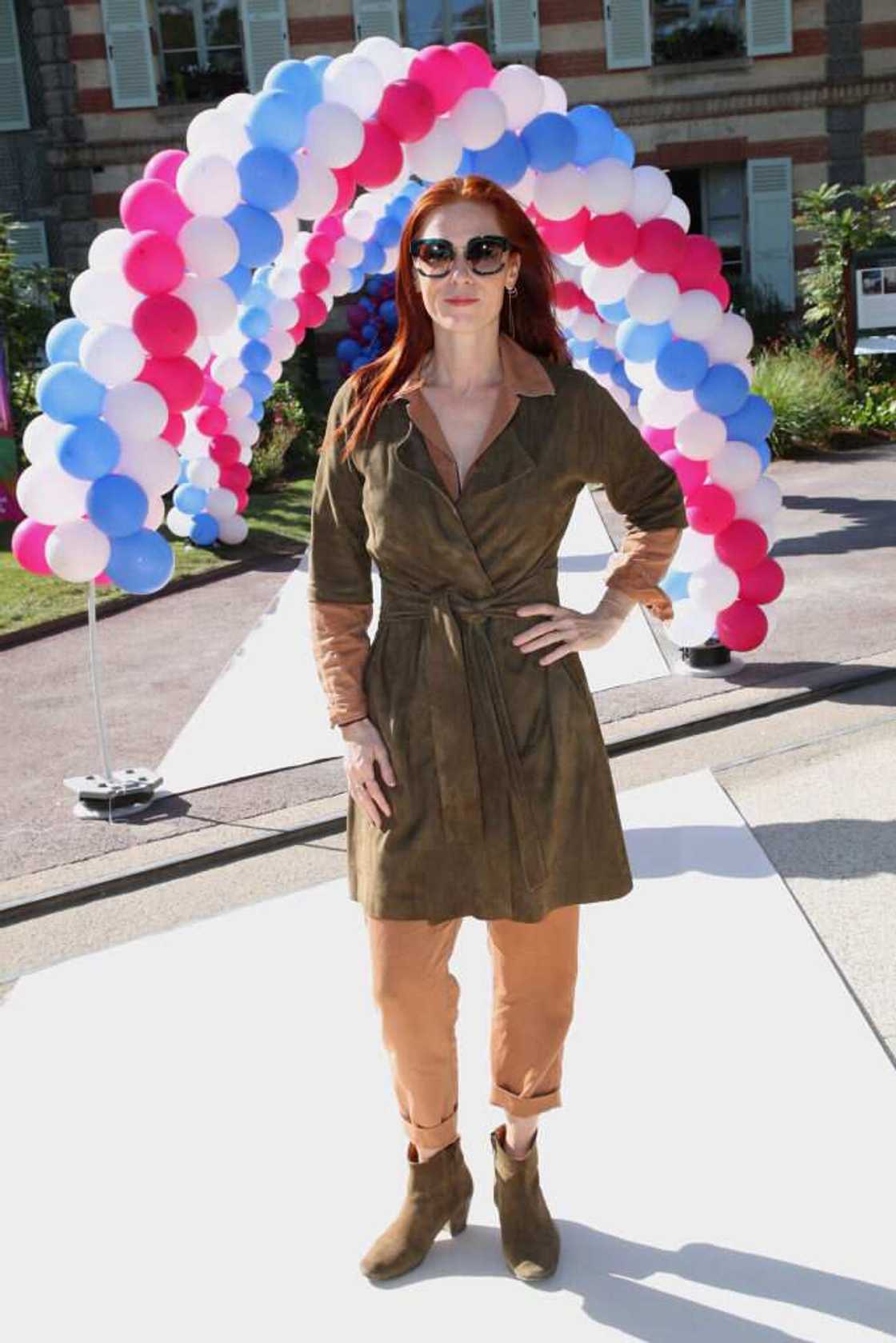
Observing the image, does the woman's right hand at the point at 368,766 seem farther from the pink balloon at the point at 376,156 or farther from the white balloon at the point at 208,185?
the pink balloon at the point at 376,156

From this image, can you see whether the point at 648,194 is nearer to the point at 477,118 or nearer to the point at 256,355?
the point at 477,118

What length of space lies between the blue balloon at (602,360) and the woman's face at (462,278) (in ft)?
30.3

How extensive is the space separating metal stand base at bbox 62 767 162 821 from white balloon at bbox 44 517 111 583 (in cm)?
99

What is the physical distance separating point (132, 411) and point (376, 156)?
1774 mm

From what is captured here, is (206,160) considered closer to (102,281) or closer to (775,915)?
(102,281)

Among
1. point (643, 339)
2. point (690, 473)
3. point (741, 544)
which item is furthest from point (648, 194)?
point (741, 544)

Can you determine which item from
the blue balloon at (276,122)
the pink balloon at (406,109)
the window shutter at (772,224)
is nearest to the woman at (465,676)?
the blue balloon at (276,122)

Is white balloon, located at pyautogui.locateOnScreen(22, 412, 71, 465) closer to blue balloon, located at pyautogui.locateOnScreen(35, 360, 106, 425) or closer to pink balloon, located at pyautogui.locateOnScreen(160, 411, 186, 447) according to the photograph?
blue balloon, located at pyautogui.locateOnScreen(35, 360, 106, 425)

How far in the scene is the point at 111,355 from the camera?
18.3 feet

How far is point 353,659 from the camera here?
277cm

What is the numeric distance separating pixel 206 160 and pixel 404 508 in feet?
12.5

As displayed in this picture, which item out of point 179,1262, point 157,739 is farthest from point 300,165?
point 179,1262

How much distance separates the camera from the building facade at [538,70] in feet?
67.5

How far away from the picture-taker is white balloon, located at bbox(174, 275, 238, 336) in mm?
5820
